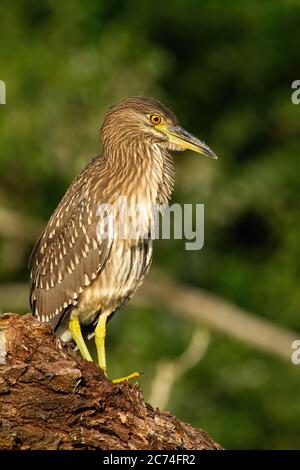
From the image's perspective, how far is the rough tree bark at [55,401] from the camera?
514cm

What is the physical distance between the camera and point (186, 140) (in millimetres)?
6785

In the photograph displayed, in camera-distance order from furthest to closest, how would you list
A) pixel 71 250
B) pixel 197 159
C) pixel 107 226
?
pixel 197 159
pixel 71 250
pixel 107 226

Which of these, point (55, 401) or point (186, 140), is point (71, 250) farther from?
point (55, 401)

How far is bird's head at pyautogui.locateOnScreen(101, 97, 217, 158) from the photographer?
22.3 feet

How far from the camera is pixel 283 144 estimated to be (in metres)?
16.7

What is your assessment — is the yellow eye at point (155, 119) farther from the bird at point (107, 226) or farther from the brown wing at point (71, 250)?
the brown wing at point (71, 250)

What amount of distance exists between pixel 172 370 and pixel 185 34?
8.48 m

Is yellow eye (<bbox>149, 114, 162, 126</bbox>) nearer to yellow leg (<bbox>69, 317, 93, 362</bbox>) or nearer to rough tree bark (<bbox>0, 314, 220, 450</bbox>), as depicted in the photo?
yellow leg (<bbox>69, 317, 93, 362</bbox>)

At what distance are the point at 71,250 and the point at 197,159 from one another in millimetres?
8208

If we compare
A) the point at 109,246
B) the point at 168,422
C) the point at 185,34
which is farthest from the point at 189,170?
the point at 168,422

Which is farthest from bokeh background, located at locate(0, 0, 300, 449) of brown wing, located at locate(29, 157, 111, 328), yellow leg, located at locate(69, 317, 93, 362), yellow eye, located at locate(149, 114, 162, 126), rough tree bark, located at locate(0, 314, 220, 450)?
rough tree bark, located at locate(0, 314, 220, 450)

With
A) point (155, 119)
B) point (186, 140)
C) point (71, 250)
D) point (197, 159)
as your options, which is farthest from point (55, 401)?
point (197, 159)

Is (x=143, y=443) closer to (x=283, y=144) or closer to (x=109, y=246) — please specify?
(x=109, y=246)

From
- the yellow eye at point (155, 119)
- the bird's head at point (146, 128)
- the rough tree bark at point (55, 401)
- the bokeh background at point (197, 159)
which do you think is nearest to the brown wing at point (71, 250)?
the bird's head at point (146, 128)
